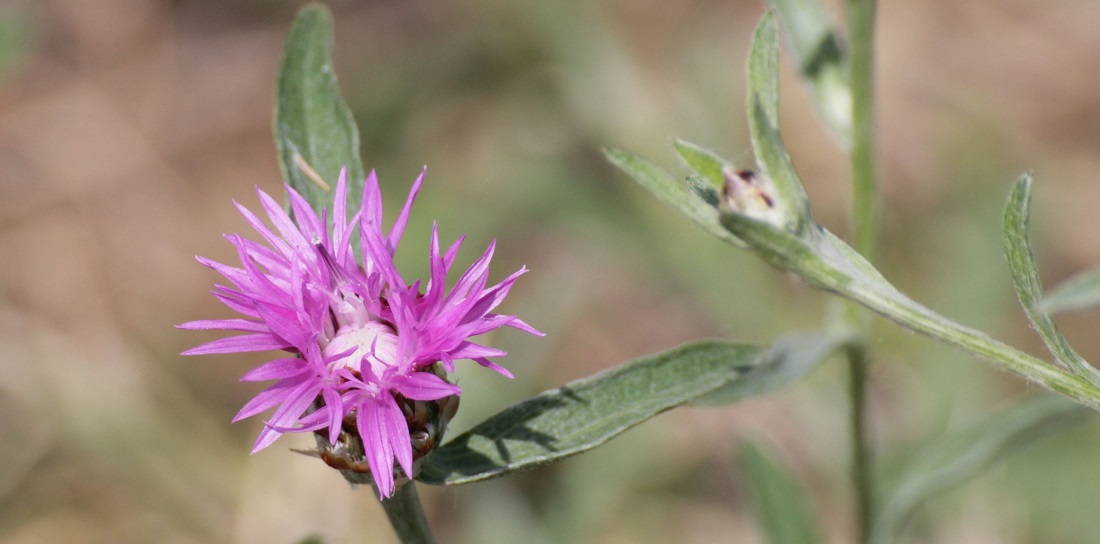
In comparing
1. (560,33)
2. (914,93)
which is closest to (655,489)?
(560,33)

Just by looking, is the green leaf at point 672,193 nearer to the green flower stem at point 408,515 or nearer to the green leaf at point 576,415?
the green leaf at point 576,415

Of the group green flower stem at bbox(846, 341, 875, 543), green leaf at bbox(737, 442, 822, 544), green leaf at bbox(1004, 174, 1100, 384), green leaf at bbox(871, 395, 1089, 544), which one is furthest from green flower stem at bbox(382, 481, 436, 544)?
green leaf at bbox(871, 395, 1089, 544)

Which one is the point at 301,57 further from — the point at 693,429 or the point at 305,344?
the point at 693,429

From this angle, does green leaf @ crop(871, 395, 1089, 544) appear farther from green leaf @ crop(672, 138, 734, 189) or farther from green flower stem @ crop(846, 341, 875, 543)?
green leaf @ crop(672, 138, 734, 189)

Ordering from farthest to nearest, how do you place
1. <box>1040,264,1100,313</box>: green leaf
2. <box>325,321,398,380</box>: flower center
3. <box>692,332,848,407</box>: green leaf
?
<box>692,332,848,407</box>: green leaf
<box>1040,264,1100,313</box>: green leaf
<box>325,321,398,380</box>: flower center

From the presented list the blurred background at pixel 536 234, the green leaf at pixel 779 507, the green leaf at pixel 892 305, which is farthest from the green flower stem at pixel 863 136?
the blurred background at pixel 536 234

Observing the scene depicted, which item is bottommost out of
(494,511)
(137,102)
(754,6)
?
(494,511)
